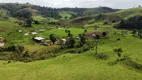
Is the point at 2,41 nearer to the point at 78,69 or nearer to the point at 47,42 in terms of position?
the point at 47,42

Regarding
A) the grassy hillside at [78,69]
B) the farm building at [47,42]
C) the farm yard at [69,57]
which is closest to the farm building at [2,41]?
the farm yard at [69,57]

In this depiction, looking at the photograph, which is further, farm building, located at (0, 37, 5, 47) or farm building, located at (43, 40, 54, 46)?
farm building, located at (0, 37, 5, 47)

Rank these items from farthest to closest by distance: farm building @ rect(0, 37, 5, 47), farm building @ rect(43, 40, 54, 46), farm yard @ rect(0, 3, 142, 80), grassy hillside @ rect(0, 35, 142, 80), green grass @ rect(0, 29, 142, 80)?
1. farm building @ rect(0, 37, 5, 47)
2. farm building @ rect(43, 40, 54, 46)
3. farm yard @ rect(0, 3, 142, 80)
4. grassy hillside @ rect(0, 35, 142, 80)
5. green grass @ rect(0, 29, 142, 80)

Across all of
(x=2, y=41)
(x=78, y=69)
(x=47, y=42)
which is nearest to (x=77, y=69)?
(x=78, y=69)

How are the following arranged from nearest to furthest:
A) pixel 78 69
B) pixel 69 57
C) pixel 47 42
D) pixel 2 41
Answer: pixel 78 69 → pixel 69 57 → pixel 47 42 → pixel 2 41

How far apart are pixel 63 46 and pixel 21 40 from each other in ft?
90.5

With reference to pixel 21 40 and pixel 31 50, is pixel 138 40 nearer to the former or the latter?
pixel 31 50

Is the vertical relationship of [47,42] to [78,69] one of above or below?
below

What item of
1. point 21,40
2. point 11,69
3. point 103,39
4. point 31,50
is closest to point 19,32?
point 21,40

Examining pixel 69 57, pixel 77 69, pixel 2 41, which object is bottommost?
pixel 2 41

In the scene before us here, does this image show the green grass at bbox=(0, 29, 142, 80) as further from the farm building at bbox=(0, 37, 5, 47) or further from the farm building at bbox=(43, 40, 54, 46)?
the farm building at bbox=(0, 37, 5, 47)

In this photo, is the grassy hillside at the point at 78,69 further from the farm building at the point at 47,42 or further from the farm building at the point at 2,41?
the farm building at the point at 2,41

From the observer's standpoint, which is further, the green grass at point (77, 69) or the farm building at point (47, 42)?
the farm building at point (47, 42)

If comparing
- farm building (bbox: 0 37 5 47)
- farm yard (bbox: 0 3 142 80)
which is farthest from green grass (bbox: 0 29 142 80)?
farm building (bbox: 0 37 5 47)
